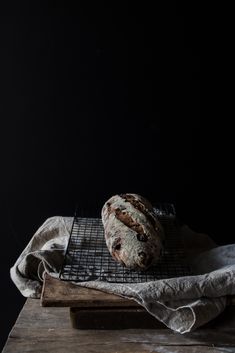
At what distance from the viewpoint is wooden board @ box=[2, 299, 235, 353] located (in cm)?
82

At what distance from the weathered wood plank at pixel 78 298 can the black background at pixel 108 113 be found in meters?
0.51

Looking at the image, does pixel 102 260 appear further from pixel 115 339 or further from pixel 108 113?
pixel 108 113

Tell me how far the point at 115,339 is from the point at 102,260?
197mm

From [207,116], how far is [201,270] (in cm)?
52

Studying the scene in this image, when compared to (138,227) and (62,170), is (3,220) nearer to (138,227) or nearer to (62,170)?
(62,170)

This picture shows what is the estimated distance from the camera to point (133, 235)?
0.93 meters

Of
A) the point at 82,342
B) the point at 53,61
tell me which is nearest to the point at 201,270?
the point at 82,342

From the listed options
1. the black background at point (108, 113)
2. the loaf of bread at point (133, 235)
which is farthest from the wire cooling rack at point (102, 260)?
the black background at point (108, 113)

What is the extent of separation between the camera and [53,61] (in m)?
1.27

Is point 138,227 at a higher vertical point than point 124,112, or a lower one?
lower

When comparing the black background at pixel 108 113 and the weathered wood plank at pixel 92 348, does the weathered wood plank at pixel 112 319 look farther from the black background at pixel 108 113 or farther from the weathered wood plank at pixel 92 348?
the black background at pixel 108 113

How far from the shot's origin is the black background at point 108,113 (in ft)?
4.12

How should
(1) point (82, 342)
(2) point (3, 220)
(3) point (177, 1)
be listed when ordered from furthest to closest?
(2) point (3, 220) < (3) point (177, 1) < (1) point (82, 342)

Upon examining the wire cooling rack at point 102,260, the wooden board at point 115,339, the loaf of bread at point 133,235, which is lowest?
the wooden board at point 115,339
